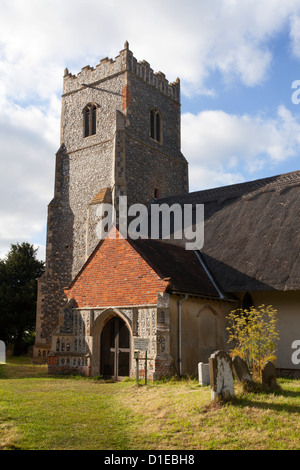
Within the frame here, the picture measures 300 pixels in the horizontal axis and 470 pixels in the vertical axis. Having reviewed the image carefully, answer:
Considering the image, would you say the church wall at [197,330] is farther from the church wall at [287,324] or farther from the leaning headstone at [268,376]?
the leaning headstone at [268,376]

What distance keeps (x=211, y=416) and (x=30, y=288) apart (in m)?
24.0

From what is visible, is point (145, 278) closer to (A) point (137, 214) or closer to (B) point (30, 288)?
(A) point (137, 214)

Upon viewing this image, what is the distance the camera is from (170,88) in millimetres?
31156

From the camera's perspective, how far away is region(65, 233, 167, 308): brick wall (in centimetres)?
1480

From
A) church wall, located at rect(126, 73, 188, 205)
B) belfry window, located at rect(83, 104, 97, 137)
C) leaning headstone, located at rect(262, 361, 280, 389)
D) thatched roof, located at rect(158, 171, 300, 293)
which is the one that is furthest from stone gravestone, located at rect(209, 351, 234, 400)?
belfry window, located at rect(83, 104, 97, 137)

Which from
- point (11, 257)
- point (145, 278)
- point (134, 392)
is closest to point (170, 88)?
point (11, 257)

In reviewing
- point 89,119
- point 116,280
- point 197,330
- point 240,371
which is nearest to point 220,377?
point 240,371

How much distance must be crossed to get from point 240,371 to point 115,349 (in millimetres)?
6537

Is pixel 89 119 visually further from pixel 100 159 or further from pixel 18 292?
pixel 18 292

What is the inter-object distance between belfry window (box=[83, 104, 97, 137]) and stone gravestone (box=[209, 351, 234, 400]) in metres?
21.1

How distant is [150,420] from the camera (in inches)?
326

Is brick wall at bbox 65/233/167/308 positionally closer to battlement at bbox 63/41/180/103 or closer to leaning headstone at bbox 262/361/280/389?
leaning headstone at bbox 262/361/280/389

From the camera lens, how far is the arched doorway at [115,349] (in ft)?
49.9

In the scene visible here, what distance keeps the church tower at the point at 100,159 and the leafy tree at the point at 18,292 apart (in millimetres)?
5157
